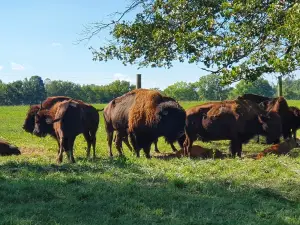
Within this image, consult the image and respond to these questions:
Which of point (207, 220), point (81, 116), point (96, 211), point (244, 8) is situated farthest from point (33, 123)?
point (207, 220)

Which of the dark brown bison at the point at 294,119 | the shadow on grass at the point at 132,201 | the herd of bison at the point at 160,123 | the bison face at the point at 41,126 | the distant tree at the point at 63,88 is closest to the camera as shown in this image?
the shadow on grass at the point at 132,201

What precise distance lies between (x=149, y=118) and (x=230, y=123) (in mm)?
2337

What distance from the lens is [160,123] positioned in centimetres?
1134

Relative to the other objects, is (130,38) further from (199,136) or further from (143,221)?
(143,221)

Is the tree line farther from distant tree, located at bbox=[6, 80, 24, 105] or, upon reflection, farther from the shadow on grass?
the shadow on grass

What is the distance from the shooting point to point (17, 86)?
367 feet

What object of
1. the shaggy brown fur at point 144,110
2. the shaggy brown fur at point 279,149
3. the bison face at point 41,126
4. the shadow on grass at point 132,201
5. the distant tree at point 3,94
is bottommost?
the shadow on grass at point 132,201

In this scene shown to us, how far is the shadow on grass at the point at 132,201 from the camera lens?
565 cm

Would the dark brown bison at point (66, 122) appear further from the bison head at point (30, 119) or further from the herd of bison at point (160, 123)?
the bison head at point (30, 119)

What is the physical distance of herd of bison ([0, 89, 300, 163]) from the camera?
11.3 metres

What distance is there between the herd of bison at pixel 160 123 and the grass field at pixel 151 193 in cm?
177

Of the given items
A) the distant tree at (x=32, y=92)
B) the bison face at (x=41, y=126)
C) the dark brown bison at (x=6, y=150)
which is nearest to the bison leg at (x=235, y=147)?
the bison face at (x=41, y=126)

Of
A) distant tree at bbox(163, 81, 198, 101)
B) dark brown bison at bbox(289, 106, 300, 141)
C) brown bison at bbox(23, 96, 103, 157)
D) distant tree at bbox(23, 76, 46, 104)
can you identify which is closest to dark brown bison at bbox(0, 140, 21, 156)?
brown bison at bbox(23, 96, 103, 157)

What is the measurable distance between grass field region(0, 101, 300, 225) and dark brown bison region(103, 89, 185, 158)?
175 centimetres
